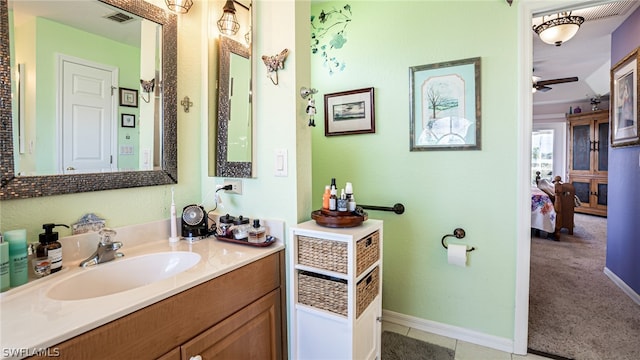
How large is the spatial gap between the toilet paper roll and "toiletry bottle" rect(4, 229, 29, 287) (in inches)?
78.4

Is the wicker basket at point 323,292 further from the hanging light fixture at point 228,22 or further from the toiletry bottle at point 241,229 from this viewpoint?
the hanging light fixture at point 228,22

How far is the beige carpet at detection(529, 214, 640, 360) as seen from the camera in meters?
1.91

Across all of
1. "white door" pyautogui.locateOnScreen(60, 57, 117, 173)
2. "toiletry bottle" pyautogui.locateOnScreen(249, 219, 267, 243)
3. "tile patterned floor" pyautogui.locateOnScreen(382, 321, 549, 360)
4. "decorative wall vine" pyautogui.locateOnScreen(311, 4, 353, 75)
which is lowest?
"tile patterned floor" pyautogui.locateOnScreen(382, 321, 549, 360)

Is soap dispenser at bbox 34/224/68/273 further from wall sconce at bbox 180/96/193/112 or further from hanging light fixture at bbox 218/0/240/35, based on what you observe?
hanging light fixture at bbox 218/0/240/35

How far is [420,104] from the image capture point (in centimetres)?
207

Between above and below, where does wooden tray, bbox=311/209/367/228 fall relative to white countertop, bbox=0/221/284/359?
above

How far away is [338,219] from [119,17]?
1258mm

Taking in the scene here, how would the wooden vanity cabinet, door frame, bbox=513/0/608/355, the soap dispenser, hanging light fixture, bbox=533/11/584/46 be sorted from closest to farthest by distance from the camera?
the wooden vanity cabinet
the soap dispenser
door frame, bbox=513/0/608/355
hanging light fixture, bbox=533/11/584/46

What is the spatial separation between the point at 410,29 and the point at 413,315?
6.42ft

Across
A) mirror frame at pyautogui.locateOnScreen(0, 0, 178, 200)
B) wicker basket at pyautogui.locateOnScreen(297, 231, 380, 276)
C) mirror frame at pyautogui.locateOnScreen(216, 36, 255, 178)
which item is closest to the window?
wicker basket at pyautogui.locateOnScreen(297, 231, 380, 276)

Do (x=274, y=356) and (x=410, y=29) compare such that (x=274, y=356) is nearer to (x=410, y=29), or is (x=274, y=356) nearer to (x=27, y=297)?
(x=27, y=297)

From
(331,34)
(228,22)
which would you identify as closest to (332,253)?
(228,22)

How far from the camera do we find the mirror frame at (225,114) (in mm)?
1553

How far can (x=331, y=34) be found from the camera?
241 centimetres
